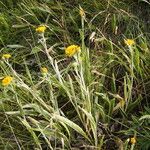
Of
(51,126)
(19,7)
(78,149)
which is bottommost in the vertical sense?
(78,149)

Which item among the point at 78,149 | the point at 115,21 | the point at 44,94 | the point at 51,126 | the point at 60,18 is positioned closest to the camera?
the point at 51,126

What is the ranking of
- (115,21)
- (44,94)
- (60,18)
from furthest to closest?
1. (60,18)
2. (115,21)
3. (44,94)

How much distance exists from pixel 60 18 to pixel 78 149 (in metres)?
0.89

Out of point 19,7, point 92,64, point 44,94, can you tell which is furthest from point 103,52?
point 19,7

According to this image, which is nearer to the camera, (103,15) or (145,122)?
(145,122)

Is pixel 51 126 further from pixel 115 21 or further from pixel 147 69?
pixel 115 21

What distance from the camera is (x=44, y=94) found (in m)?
1.96

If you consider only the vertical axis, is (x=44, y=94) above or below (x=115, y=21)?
below

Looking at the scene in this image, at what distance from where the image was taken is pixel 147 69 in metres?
1.98

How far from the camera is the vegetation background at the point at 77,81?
174 centimetres

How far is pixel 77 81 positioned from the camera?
1.78 metres

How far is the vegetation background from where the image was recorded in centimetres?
174

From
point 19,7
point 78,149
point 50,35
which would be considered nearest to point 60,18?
point 50,35

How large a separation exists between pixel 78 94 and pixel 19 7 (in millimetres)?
895
